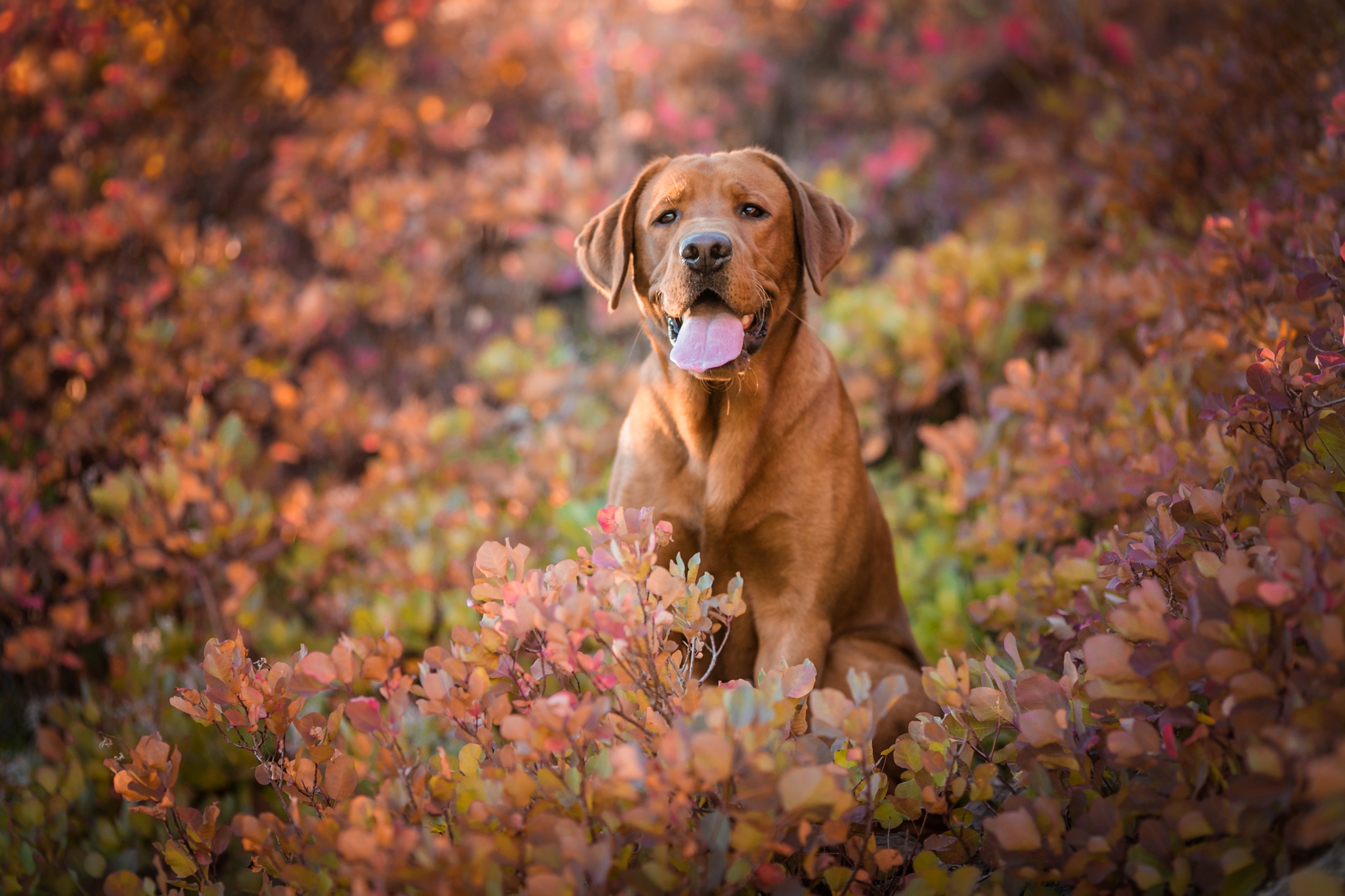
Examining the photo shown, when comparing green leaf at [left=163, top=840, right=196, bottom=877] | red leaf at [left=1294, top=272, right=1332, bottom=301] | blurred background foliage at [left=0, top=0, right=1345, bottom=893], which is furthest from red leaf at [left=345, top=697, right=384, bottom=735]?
red leaf at [left=1294, top=272, right=1332, bottom=301]

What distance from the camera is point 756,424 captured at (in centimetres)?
264

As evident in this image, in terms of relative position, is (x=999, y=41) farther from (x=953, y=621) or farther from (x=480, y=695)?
(x=480, y=695)

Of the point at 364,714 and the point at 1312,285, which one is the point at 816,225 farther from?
the point at 364,714

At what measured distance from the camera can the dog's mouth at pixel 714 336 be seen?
245cm

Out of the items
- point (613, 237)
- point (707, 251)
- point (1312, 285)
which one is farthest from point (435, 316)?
point (1312, 285)

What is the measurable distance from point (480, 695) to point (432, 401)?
14.7 feet

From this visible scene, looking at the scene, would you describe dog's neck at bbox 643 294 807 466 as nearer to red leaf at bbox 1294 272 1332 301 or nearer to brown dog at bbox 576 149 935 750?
brown dog at bbox 576 149 935 750

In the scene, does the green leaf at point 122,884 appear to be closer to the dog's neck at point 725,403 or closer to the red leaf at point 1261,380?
the dog's neck at point 725,403

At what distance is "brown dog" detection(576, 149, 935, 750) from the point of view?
99.8 inches

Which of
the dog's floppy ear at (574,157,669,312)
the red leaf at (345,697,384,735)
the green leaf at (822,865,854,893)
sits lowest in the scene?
the green leaf at (822,865,854,893)

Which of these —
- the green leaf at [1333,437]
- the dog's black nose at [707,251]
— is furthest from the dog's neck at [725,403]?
the green leaf at [1333,437]

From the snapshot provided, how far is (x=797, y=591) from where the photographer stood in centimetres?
257

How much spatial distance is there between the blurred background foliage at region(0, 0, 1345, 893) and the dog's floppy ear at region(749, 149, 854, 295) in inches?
43.9

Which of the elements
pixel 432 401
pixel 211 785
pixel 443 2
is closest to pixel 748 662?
pixel 211 785
